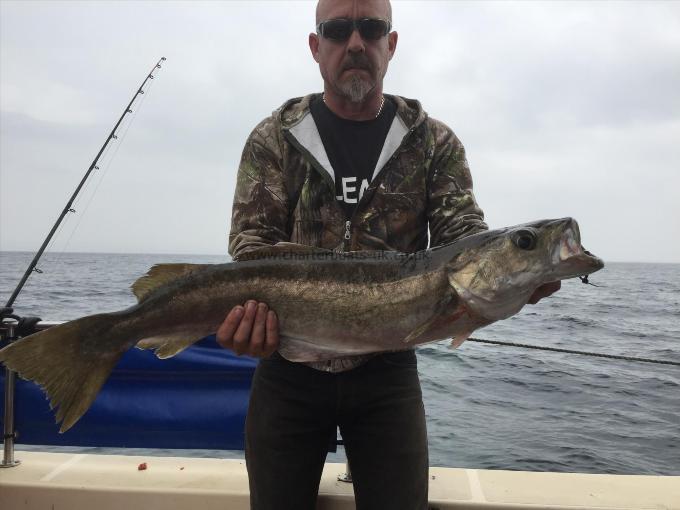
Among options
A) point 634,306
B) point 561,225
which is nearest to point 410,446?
point 561,225

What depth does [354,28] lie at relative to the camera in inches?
124

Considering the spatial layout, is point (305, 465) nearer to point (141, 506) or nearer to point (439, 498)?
point (439, 498)

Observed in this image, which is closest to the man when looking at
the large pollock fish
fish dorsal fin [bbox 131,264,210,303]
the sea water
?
the large pollock fish

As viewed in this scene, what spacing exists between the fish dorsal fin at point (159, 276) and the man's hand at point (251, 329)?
0.36 metres

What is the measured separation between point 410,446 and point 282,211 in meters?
1.49

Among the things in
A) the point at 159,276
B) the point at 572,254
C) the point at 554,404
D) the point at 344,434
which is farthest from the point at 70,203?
the point at 554,404

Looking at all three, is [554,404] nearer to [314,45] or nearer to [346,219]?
[346,219]

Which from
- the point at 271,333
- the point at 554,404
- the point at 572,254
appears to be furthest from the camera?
the point at 554,404

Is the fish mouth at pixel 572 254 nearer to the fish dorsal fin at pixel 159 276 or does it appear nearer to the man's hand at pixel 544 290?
the man's hand at pixel 544 290

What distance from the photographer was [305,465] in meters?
2.94

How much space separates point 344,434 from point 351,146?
1656mm

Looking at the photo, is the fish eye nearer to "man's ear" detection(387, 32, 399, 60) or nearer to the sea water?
"man's ear" detection(387, 32, 399, 60)

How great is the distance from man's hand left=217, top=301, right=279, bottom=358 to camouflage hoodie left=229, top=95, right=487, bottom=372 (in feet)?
1.38

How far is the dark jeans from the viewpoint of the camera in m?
2.87
